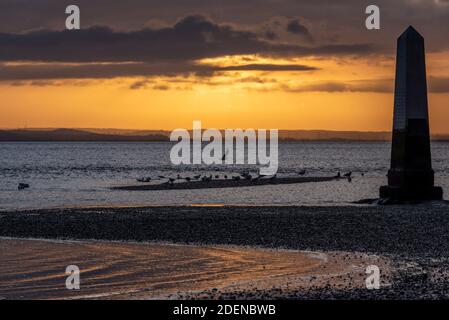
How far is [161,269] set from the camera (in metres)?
20.6

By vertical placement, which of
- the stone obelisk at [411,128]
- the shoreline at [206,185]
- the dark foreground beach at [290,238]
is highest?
the stone obelisk at [411,128]

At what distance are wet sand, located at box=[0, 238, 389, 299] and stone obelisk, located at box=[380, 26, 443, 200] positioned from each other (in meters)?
18.1

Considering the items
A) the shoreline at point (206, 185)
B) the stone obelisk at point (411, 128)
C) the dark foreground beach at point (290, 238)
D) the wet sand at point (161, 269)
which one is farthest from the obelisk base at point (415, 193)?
the shoreline at point (206, 185)

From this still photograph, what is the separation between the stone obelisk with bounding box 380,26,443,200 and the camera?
3928 centimetres

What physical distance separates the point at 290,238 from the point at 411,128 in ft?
51.4

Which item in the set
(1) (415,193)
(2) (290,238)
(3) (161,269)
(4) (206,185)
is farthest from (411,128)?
(4) (206,185)

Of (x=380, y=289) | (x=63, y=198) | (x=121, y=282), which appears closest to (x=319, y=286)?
(x=380, y=289)

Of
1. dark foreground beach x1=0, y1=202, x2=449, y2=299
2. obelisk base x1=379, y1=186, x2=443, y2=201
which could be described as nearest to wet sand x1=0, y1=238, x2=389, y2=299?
dark foreground beach x1=0, y1=202, x2=449, y2=299

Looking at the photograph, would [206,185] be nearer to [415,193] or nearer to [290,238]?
[415,193]

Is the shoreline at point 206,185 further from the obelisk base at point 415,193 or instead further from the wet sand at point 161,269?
the wet sand at point 161,269

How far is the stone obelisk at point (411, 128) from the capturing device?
3928 centimetres

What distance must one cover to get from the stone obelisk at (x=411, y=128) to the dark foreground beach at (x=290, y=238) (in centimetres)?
181
